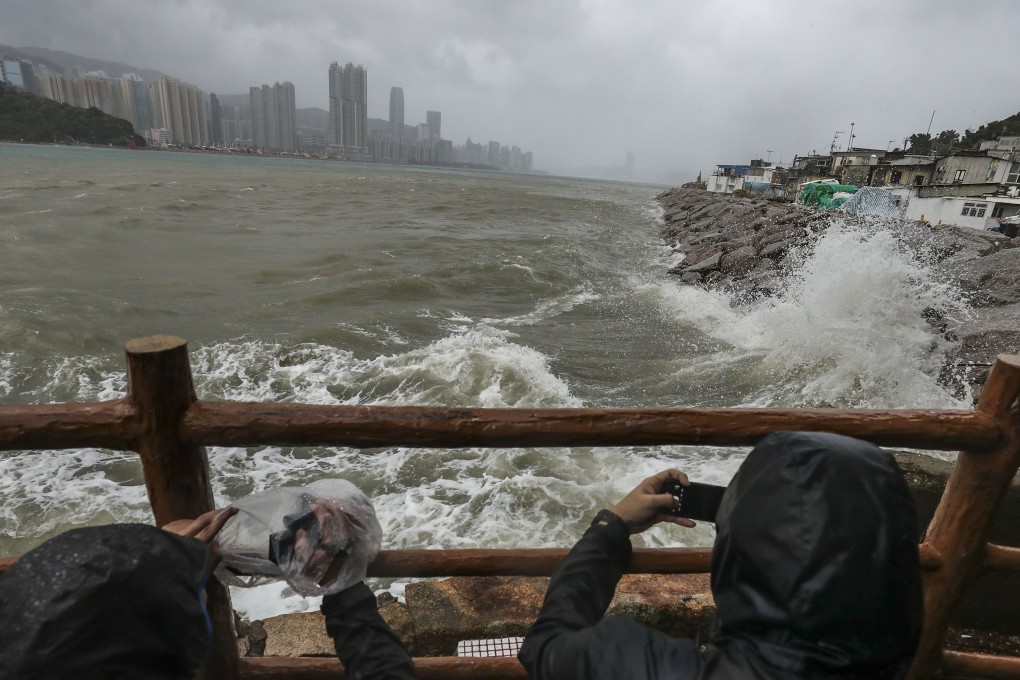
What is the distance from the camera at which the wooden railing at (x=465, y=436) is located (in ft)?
4.67

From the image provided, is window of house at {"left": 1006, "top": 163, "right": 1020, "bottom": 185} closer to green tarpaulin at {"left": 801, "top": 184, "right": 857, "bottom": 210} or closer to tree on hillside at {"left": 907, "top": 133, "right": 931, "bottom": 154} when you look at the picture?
green tarpaulin at {"left": 801, "top": 184, "right": 857, "bottom": 210}

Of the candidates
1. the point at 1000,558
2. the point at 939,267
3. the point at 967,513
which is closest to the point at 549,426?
the point at 967,513

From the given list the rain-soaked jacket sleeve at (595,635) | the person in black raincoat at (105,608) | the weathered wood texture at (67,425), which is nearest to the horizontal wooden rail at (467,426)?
the weathered wood texture at (67,425)

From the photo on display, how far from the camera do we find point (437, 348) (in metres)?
7.85

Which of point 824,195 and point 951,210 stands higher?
point 824,195

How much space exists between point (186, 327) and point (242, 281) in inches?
134

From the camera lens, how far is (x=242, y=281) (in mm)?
11703

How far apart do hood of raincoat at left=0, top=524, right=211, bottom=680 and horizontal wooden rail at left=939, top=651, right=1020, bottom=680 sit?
2689 mm

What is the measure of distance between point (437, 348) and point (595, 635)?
6887 millimetres

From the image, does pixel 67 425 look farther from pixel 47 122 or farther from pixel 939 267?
pixel 47 122

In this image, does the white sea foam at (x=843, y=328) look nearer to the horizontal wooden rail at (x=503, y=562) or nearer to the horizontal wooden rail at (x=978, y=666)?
the horizontal wooden rail at (x=978, y=666)

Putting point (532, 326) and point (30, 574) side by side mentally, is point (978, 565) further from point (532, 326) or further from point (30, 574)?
point (532, 326)

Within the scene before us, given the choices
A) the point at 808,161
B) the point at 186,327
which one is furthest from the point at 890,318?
the point at 808,161

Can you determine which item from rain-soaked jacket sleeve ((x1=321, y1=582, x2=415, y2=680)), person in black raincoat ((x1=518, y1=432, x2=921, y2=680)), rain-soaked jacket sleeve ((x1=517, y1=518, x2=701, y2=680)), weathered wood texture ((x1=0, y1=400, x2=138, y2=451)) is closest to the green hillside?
weathered wood texture ((x1=0, y1=400, x2=138, y2=451))
